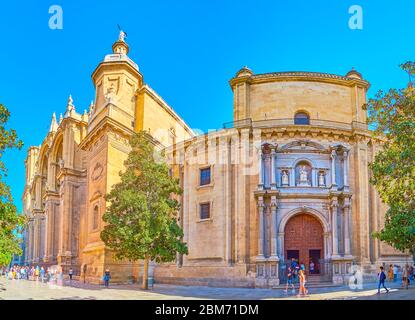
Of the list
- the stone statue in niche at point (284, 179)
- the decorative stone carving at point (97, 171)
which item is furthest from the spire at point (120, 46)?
the stone statue in niche at point (284, 179)

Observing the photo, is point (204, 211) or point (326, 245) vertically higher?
point (204, 211)

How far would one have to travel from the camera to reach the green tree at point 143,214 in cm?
2436

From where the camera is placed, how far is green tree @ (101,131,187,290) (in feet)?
79.9

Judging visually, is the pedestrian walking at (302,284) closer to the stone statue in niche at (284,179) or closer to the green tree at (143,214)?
the green tree at (143,214)

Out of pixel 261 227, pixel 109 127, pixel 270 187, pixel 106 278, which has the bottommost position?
pixel 106 278

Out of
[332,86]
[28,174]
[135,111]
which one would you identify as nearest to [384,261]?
[332,86]

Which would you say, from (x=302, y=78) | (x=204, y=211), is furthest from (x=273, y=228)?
(x=302, y=78)

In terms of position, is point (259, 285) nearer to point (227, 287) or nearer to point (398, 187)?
point (227, 287)

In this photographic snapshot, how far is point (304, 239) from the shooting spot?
28141mm

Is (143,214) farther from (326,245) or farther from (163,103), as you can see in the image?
(163,103)

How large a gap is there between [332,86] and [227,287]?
15.5 m

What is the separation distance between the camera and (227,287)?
27078 millimetres

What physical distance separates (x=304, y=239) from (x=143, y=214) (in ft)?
34.1
